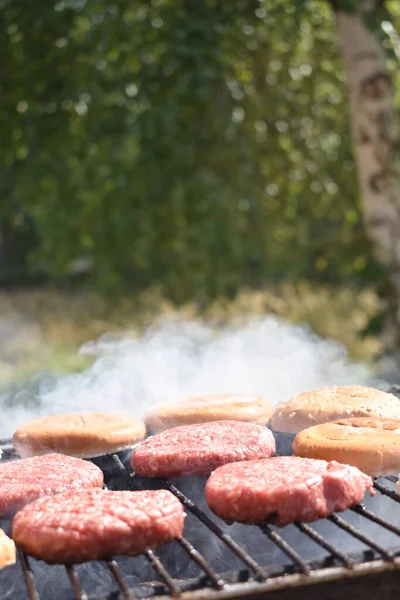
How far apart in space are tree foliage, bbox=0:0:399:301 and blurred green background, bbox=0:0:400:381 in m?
0.02

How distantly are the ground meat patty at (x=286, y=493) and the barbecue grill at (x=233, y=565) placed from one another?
0.05 m

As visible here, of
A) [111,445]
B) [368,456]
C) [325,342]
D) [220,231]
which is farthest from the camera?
[325,342]

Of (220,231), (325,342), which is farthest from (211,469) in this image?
(325,342)

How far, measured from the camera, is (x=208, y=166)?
714cm

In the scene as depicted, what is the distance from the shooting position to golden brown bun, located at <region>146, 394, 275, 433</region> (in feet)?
11.0

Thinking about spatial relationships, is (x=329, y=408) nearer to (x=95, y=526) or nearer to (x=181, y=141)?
(x=95, y=526)

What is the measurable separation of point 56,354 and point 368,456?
20.3ft

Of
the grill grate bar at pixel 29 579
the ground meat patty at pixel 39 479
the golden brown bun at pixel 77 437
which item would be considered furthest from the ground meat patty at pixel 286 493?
the golden brown bun at pixel 77 437

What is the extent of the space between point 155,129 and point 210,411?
3.91 m

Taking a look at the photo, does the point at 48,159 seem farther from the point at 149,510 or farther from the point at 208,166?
the point at 149,510

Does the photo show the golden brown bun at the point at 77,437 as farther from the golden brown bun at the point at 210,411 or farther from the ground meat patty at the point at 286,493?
the ground meat patty at the point at 286,493

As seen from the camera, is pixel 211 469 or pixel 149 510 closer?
pixel 149 510

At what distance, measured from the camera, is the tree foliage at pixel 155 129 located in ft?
22.1

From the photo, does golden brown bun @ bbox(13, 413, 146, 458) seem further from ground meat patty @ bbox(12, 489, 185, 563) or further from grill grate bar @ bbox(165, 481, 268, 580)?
ground meat patty @ bbox(12, 489, 185, 563)
